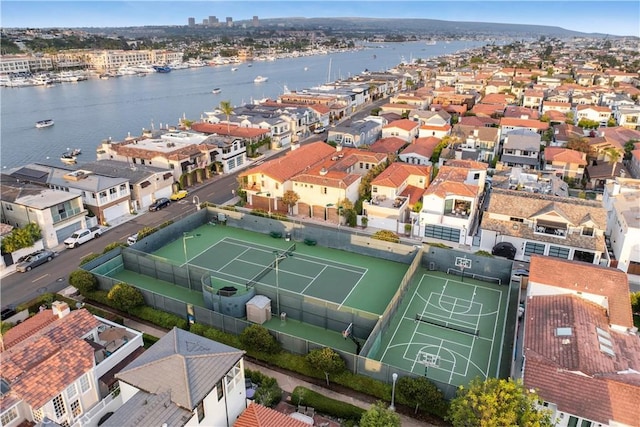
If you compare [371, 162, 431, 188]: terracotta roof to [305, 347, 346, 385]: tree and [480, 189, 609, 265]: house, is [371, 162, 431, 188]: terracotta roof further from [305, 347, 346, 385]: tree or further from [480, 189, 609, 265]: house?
[305, 347, 346, 385]: tree

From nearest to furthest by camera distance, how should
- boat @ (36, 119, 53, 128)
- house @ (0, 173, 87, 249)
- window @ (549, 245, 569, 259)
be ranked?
window @ (549, 245, 569, 259) < house @ (0, 173, 87, 249) < boat @ (36, 119, 53, 128)

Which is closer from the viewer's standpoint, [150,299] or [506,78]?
[150,299]

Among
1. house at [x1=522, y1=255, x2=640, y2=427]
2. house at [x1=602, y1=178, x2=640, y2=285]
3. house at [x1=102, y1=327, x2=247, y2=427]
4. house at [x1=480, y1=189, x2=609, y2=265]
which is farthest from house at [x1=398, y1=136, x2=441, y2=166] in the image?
house at [x1=102, y1=327, x2=247, y2=427]

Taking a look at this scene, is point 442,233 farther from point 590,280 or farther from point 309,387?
point 309,387

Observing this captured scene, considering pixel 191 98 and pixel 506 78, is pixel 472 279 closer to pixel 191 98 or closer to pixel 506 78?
pixel 191 98

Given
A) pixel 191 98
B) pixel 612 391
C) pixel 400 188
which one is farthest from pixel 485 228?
pixel 191 98

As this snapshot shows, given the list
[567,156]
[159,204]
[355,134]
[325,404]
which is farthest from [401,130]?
[325,404]
